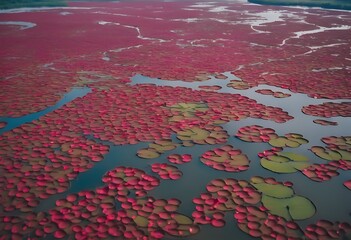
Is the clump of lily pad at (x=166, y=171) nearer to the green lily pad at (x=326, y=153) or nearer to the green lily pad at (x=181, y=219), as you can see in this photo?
the green lily pad at (x=181, y=219)

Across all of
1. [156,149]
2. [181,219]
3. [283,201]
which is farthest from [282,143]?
[181,219]

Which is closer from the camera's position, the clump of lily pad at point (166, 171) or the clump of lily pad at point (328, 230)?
the clump of lily pad at point (328, 230)

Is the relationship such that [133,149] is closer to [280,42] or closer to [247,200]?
[247,200]

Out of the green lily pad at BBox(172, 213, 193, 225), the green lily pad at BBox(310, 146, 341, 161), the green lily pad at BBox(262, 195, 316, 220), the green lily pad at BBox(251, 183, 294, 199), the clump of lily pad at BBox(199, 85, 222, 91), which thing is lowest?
the green lily pad at BBox(172, 213, 193, 225)

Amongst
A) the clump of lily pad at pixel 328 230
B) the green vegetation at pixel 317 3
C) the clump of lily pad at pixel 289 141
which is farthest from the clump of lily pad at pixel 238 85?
the green vegetation at pixel 317 3

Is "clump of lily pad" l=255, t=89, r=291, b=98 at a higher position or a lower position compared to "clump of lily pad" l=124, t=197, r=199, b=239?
higher

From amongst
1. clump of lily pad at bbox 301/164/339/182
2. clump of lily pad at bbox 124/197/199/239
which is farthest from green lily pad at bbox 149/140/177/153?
clump of lily pad at bbox 301/164/339/182

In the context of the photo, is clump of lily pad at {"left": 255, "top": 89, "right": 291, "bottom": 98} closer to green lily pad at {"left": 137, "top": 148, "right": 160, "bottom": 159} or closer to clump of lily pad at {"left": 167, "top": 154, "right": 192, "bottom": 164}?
clump of lily pad at {"left": 167, "top": 154, "right": 192, "bottom": 164}
